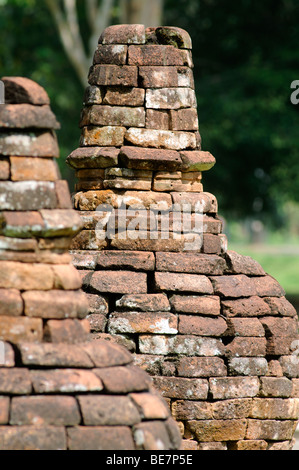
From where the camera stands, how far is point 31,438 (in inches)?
194

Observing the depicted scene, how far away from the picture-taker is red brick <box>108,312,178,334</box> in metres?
7.43

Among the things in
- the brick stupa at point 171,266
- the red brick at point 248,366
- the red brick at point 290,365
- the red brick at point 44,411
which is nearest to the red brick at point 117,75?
the brick stupa at point 171,266

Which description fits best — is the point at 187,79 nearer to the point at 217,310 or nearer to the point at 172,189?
the point at 172,189

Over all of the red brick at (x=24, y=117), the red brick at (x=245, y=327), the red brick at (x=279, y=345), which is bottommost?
the red brick at (x=279, y=345)

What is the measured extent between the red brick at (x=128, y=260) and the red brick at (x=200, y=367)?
794 mm

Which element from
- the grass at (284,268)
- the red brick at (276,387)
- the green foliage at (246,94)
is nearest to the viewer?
the red brick at (276,387)

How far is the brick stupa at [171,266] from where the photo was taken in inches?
295

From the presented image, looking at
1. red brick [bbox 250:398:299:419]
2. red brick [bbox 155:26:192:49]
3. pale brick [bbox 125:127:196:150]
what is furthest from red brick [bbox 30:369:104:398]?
red brick [bbox 155:26:192:49]

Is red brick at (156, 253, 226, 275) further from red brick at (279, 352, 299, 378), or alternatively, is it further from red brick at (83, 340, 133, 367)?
Answer: red brick at (83, 340, 133, 367)

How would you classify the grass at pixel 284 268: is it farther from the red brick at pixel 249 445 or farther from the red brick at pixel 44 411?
the red brick at pixel 44 411

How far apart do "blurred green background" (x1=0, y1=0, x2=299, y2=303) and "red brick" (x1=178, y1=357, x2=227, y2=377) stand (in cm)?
1309
